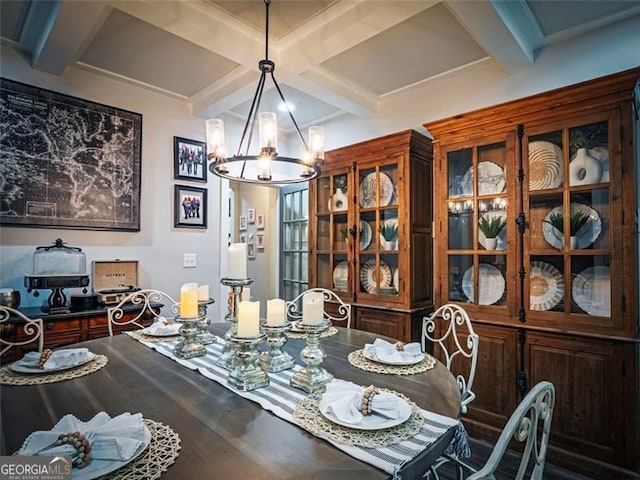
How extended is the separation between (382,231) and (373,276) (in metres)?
0.39

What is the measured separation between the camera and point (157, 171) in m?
3.12

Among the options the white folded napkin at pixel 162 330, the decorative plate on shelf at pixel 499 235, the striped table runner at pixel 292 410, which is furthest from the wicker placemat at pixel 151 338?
the decorative plate on shelf at pixel 499 235

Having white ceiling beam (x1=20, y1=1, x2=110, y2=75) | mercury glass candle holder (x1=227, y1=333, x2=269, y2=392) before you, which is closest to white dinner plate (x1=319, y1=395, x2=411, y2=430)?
mercury glass candle holder (x1=227, y1=333, x2=269, y2=392)

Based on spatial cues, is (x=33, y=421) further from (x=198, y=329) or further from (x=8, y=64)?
(x=8, y=64)

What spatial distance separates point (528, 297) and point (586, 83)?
1.25 metres

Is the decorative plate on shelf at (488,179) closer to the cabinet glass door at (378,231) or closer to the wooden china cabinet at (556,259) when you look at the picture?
the wooden china cabinet at (556,259)

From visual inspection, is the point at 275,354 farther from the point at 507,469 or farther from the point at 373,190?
the point at 373,190

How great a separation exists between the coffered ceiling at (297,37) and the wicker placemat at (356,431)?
1.87 m

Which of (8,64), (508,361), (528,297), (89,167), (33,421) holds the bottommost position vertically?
(508,361)

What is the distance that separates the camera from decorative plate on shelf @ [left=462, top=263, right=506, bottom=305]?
233 cm

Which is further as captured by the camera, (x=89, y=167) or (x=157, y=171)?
(x=157, y=171)

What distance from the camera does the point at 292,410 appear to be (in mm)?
1064

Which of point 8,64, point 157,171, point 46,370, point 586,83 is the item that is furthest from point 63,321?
point 586,83

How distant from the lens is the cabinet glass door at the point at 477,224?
7.67 ft
